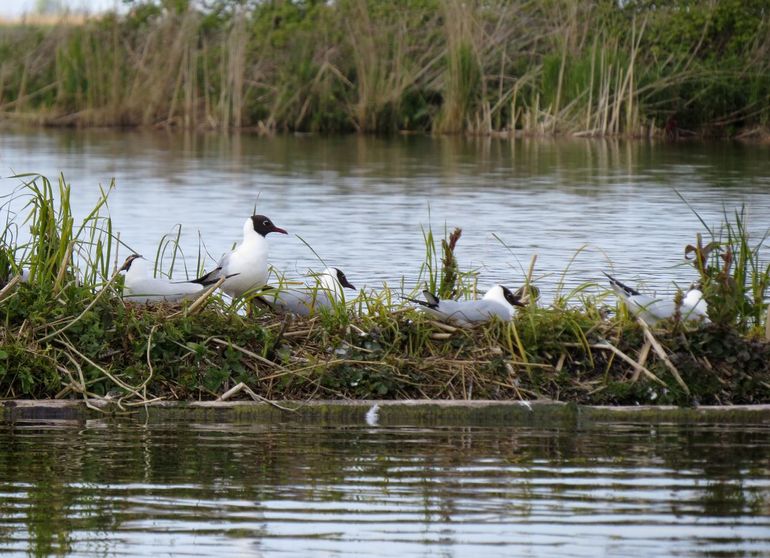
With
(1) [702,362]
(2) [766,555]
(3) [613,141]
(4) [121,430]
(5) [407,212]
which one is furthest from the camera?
(3) [613,141]

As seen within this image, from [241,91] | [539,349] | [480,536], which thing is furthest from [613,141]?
[480,536]

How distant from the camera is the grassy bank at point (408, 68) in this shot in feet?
98.1

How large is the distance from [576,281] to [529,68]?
18.8 metres

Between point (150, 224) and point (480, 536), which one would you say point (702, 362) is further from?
point (150, 224)

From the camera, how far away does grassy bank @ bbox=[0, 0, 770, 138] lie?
29.9m

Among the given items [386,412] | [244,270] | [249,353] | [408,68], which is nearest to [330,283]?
[244,270]

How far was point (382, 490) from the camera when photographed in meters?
5.80

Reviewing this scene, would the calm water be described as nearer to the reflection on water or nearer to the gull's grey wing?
the gull's grey wing

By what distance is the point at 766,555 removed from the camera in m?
4.98

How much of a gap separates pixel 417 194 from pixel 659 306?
43.6ft

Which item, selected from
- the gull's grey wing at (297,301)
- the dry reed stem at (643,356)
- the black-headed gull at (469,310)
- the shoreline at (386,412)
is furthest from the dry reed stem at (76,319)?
the dry reed stem at (643,356)

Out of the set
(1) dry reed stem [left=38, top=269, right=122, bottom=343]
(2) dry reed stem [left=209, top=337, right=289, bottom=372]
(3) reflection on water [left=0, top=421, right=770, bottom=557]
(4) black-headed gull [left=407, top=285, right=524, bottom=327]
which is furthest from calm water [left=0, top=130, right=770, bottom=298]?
(3) reflection on water [left=0, top=421, right=770, bottom=557]

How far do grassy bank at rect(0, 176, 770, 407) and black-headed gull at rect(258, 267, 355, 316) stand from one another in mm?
166

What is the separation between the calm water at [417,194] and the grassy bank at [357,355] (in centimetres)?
231
